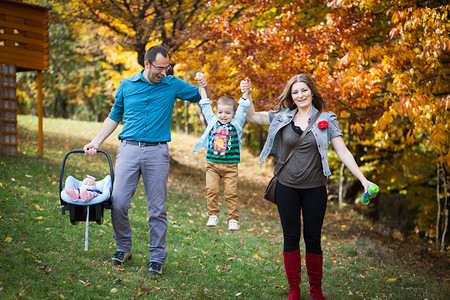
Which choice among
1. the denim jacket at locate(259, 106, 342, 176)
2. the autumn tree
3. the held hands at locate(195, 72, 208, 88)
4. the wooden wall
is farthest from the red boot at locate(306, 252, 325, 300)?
the wooden wall

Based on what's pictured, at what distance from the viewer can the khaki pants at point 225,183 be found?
4945mm

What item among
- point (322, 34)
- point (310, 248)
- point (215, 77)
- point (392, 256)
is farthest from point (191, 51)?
point (310, 248)

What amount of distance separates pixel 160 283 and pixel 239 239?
3483 mm

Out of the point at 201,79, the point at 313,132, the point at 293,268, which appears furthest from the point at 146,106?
the point at 293,268

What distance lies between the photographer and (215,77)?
10.7m

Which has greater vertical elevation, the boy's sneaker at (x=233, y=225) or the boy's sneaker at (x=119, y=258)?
the boy's sneaker at (x=233, y=225)

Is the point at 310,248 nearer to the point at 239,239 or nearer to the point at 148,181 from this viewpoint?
the point at 148,181

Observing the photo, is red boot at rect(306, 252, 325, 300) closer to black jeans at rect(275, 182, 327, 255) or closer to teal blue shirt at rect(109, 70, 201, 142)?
black jeans at rect(275, 182, 327, 255)

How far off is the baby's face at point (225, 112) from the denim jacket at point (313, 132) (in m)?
0.44

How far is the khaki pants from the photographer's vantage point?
4945mm

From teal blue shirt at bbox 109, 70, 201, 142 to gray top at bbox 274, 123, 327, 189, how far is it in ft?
4.47

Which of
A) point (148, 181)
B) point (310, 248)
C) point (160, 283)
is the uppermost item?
point (148, 181)

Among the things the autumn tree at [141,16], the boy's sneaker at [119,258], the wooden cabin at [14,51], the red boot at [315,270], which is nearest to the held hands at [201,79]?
the red boot at [315,270]

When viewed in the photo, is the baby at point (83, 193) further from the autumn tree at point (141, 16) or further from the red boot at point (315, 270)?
the autumn tree at point (141, 16)
